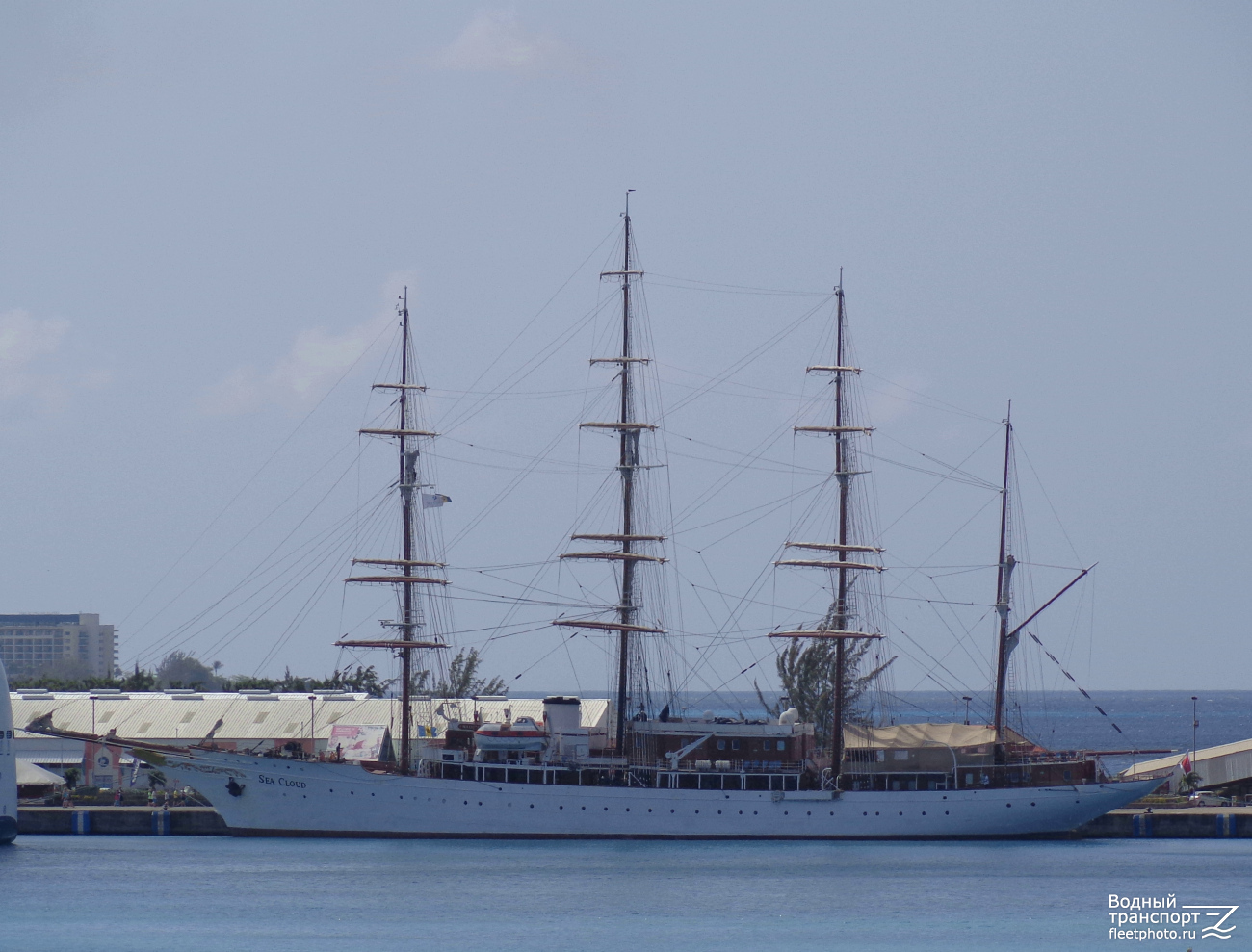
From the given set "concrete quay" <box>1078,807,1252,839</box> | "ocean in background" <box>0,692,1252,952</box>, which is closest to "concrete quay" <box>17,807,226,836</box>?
"ocean in background" <box>0,692,1252,952</box>

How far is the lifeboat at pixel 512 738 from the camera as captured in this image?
6247 centimetres

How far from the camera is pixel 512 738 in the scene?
62562 millimetres

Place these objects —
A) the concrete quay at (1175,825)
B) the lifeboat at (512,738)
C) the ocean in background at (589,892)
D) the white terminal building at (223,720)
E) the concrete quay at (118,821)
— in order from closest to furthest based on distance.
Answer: the ocean in background at (589,892) < the lifeboat at (512,738) < the concrete quay at (1175,825) < the concrete quay at (118,821) < the white terminal building at (223,720)

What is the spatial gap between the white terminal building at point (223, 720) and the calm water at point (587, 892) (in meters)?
10.4

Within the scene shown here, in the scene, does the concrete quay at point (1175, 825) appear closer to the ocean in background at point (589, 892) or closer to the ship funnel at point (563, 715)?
the ocean in background at point (589, 892)

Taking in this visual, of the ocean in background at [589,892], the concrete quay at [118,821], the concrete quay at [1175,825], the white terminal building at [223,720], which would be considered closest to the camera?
the ocean in background at [589,892]

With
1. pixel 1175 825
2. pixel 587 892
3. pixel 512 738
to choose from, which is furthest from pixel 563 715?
pixel 1175 825

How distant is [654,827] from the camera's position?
62.4 meters

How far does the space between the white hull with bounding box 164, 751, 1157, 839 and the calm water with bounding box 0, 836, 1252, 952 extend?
1.08m

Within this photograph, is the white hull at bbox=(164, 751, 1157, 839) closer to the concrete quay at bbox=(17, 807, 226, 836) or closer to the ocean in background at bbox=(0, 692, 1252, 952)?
the ocean in background at bbox=(0, 692, 1252, 952)

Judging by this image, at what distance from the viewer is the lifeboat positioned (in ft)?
205

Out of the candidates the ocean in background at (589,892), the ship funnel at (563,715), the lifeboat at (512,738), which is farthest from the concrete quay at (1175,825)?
the lifeboat at (512,738)

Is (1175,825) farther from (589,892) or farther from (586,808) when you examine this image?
(589,892)

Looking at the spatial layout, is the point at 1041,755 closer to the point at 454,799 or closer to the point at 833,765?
the point at 833,765
